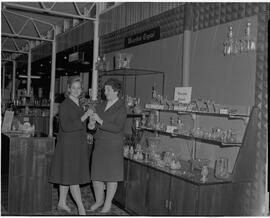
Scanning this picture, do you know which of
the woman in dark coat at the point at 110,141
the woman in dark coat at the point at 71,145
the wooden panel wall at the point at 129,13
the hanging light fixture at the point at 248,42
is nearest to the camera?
the hanging light fixture at the point at 248,42

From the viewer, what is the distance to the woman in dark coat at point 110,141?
3949 millimetres

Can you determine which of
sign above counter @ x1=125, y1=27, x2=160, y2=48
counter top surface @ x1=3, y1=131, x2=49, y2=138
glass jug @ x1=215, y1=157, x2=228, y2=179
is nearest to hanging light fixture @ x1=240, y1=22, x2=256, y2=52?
glass jug @ x1=215, y1=157, x2=228, y2=179

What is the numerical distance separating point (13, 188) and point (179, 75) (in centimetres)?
240

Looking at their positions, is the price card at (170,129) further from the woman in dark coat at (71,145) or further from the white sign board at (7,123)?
the white sign board at (7,123)

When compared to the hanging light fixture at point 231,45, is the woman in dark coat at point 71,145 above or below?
below

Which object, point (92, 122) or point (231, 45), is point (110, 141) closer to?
point (92, 122)

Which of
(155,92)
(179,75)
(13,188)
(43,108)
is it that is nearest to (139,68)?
(155,92)

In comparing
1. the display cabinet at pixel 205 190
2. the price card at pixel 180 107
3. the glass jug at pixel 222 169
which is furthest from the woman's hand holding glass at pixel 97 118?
the glass jug at pixel 222 169

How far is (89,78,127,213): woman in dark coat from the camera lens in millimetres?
3949

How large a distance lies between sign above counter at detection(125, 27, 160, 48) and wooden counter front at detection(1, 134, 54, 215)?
6.90 ft

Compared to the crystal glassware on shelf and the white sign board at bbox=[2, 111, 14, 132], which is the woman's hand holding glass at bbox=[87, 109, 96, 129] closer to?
the white sign board at bbox=[2, 111, 14, 132]

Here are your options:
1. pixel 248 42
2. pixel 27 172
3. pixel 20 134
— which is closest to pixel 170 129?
pixel 248 42

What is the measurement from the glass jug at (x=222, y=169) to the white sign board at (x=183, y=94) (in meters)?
0.86

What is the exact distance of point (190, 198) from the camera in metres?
3.28
